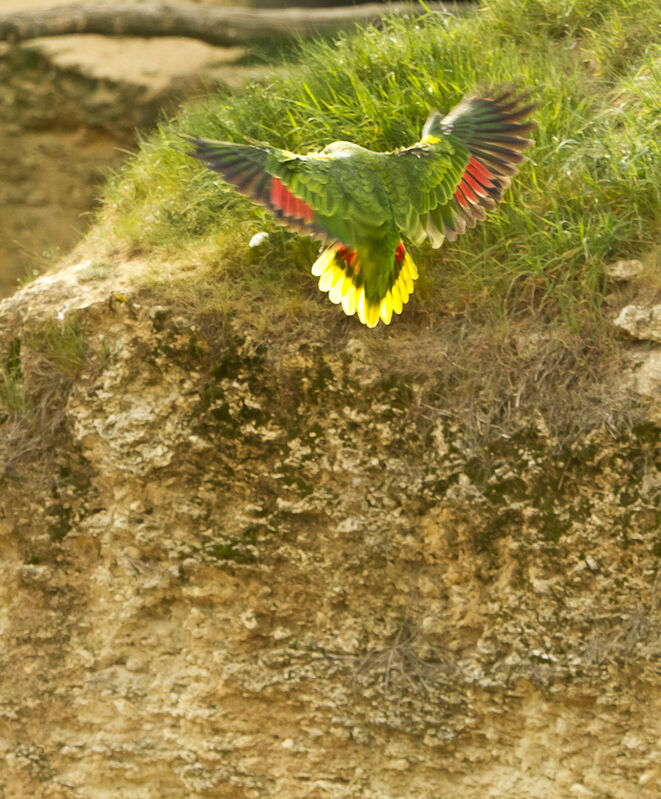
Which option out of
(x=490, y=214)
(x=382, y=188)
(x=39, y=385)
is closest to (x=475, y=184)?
(x=490, y=214)

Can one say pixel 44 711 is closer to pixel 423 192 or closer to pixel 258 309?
pixel 258 309

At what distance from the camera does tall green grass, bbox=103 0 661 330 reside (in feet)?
9.62

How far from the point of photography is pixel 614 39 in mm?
3656

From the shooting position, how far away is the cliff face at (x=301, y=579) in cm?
271

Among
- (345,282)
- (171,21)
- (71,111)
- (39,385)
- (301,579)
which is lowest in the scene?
(301,579)

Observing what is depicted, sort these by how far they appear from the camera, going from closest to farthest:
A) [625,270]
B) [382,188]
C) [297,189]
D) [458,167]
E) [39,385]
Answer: [297,189]
[382,188]
[458,167]
[625,270]
[39,385]

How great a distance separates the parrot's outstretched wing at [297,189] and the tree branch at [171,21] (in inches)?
125

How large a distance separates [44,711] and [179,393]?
1307 mm

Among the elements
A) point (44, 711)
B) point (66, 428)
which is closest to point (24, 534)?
point (66, 428)

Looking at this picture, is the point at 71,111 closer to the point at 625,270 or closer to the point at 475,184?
the point at 475,184

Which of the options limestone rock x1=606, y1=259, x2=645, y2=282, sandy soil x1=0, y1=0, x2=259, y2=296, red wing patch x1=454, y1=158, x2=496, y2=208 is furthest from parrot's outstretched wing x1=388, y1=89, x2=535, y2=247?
sandy soil x1=0, y1=0, x2=259, y2=296

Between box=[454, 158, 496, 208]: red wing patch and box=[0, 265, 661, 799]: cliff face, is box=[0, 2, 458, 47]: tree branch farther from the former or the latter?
box=[454, 158, 496, 208]: red wing patch

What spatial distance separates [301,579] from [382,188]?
1.37m

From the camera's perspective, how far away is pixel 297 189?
2475mm
